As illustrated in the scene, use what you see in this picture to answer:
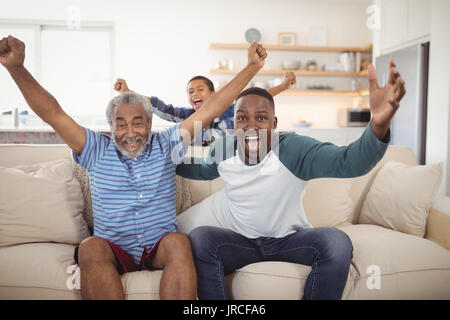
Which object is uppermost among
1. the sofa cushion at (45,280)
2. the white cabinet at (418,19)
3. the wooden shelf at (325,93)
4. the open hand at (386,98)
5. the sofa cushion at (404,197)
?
the white cabinet at (418,19)

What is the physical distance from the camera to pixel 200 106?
2.30m

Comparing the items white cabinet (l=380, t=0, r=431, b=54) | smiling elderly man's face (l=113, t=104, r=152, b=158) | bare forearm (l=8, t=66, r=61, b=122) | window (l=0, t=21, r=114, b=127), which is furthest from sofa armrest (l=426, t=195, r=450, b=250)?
window (l=0, t=21, r=114, b=127)

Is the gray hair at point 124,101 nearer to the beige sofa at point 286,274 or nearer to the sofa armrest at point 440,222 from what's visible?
the beige sofa at point 286,274

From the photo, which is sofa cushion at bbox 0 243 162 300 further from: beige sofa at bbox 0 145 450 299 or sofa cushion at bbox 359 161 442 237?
sofa cushion at bbox 359 161 442 237

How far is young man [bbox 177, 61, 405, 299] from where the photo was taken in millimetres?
1192

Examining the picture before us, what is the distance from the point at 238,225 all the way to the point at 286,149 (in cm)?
35

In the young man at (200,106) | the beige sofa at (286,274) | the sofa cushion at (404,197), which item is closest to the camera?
the beige sofa at (286,274)

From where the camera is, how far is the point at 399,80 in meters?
0.94

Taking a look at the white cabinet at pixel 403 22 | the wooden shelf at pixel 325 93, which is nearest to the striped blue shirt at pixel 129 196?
the white cabinet at pixel 403 22

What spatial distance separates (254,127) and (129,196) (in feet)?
1.74

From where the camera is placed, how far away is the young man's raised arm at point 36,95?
3.75 ft

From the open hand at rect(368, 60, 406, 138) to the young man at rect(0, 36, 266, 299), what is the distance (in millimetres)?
535

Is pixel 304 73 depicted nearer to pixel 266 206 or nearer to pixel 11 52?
pixel 266 206

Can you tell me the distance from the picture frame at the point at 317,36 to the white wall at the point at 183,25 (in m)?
0.08
